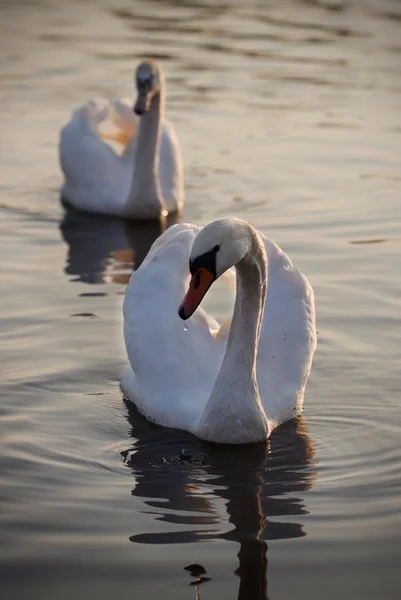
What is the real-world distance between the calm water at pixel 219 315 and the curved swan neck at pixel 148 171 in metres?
0.35

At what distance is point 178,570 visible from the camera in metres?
6.36

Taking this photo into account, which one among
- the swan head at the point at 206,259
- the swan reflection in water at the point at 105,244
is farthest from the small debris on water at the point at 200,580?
the swan reflection in water at the point at 105,244

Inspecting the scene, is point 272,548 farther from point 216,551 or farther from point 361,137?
point 361,137

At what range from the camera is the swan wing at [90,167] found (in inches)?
547

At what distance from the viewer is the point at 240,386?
792 centimetres

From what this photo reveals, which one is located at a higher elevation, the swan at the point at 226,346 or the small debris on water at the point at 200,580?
the swan at the point at 226,346

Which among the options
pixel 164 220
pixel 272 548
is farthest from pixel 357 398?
→ pixel 164 220

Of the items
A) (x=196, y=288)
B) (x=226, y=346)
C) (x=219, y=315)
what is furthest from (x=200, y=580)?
(x=219, y=315)

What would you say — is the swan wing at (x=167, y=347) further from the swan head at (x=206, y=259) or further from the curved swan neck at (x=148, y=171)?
the curved swan neck at (x=148, y=171)

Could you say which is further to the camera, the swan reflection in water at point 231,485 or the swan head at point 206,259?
the swan head at point 206,259

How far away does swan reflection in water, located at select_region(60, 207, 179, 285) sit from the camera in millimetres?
11656

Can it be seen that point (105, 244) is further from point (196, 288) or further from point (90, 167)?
point (196, 288)

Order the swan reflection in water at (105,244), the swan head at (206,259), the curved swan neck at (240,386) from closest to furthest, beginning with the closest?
the swan head at (206,259), the curved swan neck at (240,386), the swan reflection in water at (105,244)

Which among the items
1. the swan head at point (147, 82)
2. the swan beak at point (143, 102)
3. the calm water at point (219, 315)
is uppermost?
the swan head at point (147, 82)
